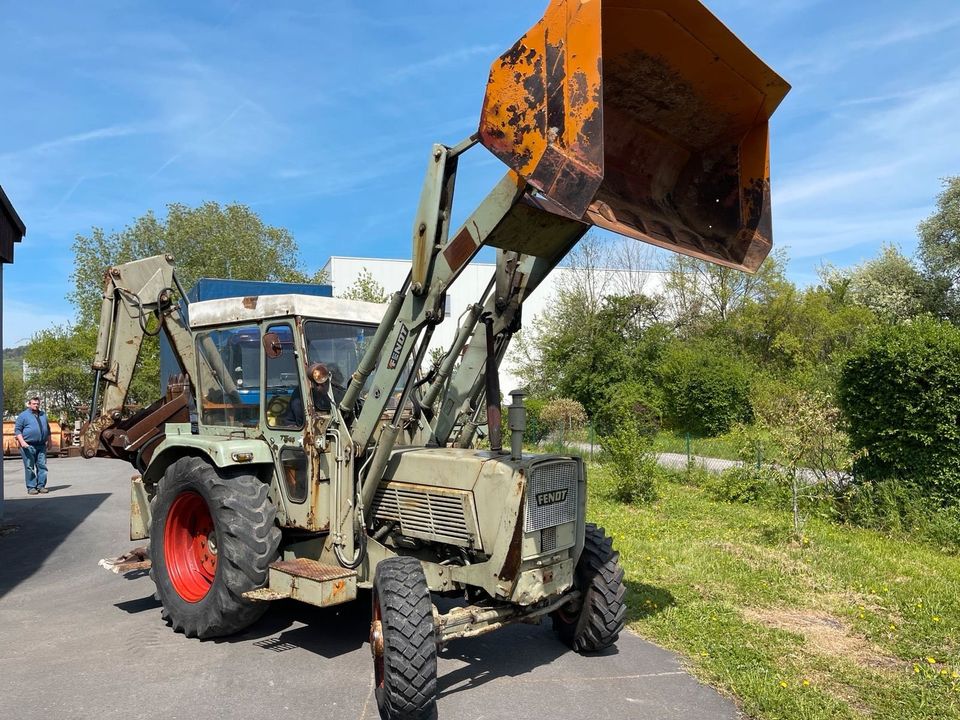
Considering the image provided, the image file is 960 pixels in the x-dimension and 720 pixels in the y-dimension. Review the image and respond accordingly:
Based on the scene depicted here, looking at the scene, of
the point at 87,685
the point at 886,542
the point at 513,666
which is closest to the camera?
the point at 87,685

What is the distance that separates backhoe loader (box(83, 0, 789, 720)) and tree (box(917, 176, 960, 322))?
30.5m

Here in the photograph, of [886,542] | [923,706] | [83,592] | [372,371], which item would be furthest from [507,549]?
[886,542]

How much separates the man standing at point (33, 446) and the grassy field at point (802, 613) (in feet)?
35.1

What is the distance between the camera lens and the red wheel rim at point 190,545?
19.5 ft

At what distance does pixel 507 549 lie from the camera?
14.8ft

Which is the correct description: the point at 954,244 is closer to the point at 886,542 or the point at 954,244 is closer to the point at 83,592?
the point at 886,542

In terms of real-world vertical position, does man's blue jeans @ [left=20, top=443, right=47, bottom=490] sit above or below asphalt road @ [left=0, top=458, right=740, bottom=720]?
above

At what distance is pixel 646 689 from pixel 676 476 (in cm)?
992

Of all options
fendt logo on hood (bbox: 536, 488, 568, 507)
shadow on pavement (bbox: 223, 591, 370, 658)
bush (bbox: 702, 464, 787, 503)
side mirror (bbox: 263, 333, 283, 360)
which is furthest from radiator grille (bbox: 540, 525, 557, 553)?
bush (bbox: 702, 464, 787, 503)

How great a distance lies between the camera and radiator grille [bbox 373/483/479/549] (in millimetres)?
4730

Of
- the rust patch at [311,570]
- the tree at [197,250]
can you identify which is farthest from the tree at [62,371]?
the rust patch at [311,570]

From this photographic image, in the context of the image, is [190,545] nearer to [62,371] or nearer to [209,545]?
[209,545]

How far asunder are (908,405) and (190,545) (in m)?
8.43

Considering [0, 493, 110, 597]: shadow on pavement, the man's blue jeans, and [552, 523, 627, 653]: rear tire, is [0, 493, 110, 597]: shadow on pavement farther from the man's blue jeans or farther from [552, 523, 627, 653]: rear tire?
[552, 523, 627, 653]: rear tire
